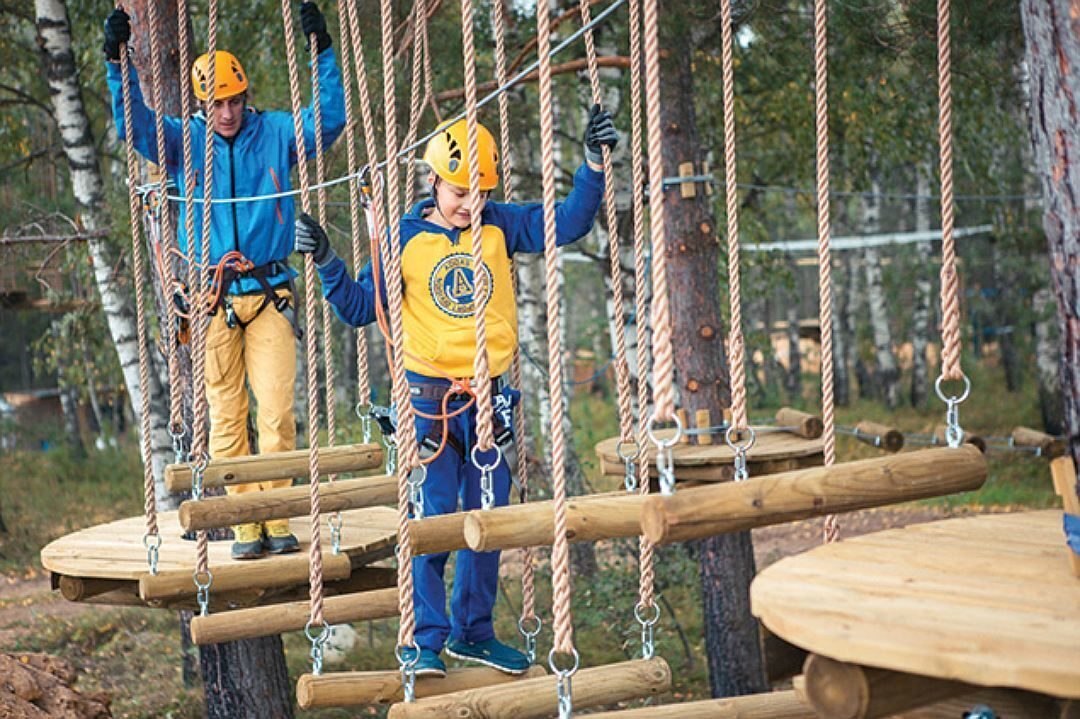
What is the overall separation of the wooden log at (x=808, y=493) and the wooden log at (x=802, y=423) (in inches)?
132

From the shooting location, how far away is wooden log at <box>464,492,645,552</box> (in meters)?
2.97

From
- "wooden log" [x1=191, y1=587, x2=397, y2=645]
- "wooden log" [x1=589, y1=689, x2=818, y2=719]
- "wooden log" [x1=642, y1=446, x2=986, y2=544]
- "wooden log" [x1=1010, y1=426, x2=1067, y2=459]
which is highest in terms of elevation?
"wooden log" [x1=642, y1=446, x2=986, y2=544]

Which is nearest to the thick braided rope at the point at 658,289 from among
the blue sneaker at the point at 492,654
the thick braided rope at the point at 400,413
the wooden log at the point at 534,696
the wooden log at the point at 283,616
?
the thick braided rope at the point at 400,413

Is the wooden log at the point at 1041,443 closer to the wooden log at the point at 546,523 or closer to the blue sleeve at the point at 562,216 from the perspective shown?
the blue sleeve at the point at 562,216

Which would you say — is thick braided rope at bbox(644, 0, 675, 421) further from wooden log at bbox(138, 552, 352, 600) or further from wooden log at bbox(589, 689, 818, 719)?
wooden log at bbox(138, 552, 352, 600)

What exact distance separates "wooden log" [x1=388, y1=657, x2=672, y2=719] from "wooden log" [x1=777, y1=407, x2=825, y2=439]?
2.66 meters

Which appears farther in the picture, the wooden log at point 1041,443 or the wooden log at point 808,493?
the wooden log at point 1041,443

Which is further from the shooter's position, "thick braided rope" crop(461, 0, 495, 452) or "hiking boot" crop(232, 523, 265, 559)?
"hiking boot" crop(232, 523, 265, 559)

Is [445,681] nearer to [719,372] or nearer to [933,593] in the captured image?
[933,593]

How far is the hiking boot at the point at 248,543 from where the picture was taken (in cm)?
496

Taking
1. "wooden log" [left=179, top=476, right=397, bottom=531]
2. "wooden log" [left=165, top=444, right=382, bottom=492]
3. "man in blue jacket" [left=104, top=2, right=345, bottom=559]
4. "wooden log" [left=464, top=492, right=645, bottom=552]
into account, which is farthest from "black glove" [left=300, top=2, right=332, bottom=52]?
"wooden log" [left=464, top=492, right=645, bottom=552]

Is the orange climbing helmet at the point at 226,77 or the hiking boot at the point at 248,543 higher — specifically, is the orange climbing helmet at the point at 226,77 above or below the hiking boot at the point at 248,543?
above

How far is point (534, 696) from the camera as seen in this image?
3.43 metres

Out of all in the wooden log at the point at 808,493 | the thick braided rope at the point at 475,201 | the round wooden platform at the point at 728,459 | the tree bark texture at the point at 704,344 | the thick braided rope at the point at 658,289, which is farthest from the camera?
the tree bark texture at the point at 704,344
